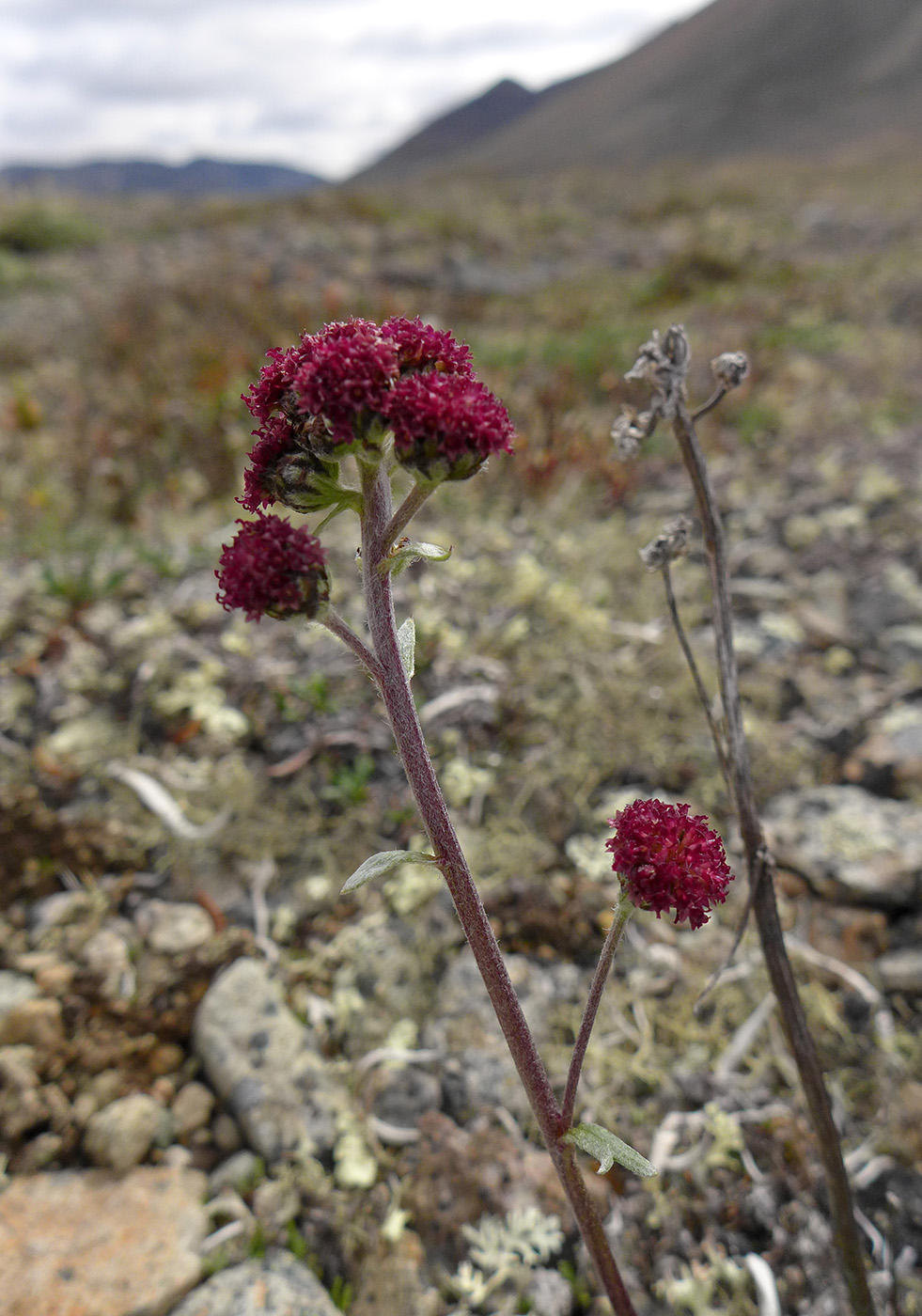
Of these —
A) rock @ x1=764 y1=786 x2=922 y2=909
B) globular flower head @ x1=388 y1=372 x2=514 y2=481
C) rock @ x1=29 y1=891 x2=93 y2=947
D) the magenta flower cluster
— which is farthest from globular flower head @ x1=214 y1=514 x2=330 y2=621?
rock @ x1=764 y1=786 x2=922 y2=909

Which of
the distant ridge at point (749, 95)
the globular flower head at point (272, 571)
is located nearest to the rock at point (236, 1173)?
the globular flower head at point (272, 571)

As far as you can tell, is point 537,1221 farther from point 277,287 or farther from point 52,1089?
point 277,287

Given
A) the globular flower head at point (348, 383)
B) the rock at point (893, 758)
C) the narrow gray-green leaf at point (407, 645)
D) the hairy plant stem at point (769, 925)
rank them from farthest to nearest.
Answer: the rock at point (893, 758), the hairy plant stem at point (769, 925), the narrow gray-green leaf at point (407, 645), the globular flower head at point (348, 383)

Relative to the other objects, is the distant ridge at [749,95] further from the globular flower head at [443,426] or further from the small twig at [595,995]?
the small twig at [595,995]

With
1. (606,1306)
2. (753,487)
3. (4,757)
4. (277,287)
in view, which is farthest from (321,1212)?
(277,287)

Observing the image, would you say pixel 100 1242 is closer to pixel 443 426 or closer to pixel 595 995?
pixel 595 995

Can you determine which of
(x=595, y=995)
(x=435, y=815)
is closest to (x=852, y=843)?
(x=595, y=995)

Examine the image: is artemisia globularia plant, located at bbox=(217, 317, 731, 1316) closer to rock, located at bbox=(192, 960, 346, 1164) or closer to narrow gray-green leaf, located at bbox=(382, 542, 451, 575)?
narrow gray-green leaf, located at bbox=(382, 542, 451, 575)
